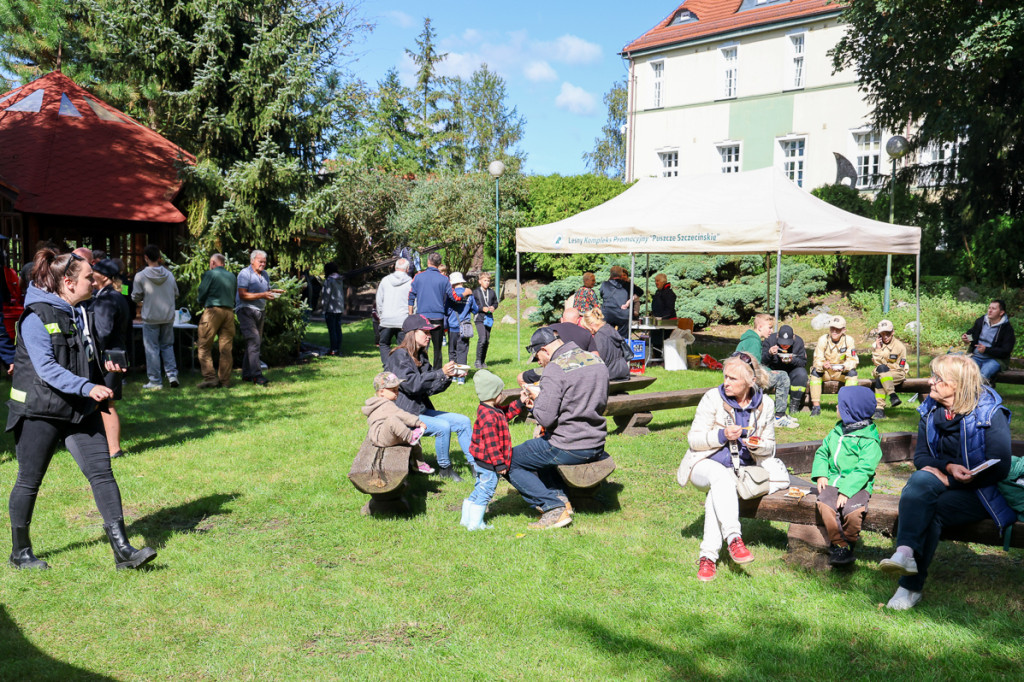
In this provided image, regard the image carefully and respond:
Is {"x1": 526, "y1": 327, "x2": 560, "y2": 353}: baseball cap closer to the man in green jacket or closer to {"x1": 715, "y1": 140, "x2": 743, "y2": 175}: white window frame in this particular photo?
the man in green jacket

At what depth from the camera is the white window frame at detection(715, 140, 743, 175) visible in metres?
31.6

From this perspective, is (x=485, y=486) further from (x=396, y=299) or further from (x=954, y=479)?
(x=396, y=299)

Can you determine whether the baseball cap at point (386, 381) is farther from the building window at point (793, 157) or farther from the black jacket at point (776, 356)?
the building window at point (793, 157)

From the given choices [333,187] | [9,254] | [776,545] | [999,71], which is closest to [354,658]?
[776,545]

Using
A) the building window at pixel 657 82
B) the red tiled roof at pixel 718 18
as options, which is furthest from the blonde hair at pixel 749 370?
the building window at pixel 657 82

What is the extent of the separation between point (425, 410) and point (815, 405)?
18.1 ft

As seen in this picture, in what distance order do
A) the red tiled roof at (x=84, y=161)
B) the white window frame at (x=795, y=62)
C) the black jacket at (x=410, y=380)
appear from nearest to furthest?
the black jacket at (x=410, y=380), the red tiled roof at (x=84, y=161), the white window frame at (x=795, y=62)

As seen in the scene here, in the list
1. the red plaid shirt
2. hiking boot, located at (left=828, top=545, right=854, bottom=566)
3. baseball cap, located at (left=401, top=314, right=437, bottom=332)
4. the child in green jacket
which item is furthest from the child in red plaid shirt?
hiking boot, located at (left=828, top=545, right=854, bottom=566)

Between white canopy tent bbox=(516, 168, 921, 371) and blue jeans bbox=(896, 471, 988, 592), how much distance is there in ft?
19.8

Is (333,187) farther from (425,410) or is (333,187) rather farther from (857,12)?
(857,12)

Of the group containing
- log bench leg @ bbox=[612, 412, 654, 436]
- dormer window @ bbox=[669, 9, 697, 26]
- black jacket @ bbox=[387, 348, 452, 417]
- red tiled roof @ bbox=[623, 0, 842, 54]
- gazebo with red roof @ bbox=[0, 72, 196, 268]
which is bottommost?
log bench leg @ bbox=[612, 412, 654, 436]

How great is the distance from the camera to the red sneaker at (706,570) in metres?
4.96

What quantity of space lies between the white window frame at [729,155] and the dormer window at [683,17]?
573cm

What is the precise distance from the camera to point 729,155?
32.2 metres
